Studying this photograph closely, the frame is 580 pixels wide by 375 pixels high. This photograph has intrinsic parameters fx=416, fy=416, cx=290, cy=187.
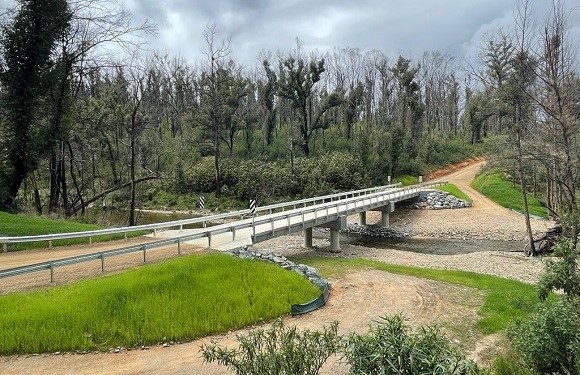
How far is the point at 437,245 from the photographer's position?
93.6 feet

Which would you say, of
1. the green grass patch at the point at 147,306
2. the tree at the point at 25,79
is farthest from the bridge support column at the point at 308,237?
the tree at the point at 25,79

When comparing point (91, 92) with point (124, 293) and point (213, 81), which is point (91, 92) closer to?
point (213, 81)

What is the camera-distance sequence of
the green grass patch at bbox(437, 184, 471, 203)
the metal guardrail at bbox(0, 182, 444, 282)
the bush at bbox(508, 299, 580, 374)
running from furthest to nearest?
1. the green grass patch at bbox(437, 184, 471, 203)
2. the metal guardrail at bbox(0, 182, 444, 282)
3. the bush at bbox(508, 299, 580, 374)

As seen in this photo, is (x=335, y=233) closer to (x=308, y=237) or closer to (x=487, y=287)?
(x=308, y=237)

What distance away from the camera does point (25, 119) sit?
931 inches

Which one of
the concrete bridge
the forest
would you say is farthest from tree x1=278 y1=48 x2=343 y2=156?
the concrete bridge

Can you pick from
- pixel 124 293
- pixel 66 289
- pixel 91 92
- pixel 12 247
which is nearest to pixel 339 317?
pixel 124 293

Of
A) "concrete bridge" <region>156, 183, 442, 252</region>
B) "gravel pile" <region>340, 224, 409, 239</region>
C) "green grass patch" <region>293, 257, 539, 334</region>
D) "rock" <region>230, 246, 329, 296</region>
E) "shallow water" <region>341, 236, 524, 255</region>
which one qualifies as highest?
"concrete bridge" <region>156, 183, 442, 252</region>

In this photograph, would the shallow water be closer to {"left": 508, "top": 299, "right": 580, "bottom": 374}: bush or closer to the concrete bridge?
the concrete bridge

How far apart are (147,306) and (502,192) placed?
40.1 m

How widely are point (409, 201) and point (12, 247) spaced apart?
34.1 m

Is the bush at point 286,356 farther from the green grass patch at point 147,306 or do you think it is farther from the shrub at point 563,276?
the green grass patch at point 147,306

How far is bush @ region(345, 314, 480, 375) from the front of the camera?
4.25m

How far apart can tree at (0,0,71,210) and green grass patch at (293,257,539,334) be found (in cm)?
1713
